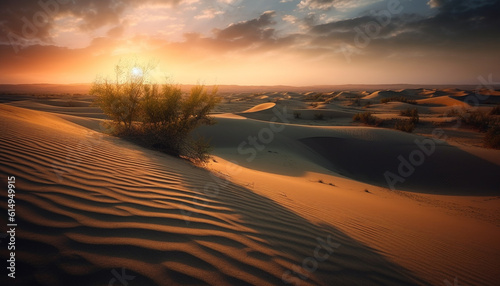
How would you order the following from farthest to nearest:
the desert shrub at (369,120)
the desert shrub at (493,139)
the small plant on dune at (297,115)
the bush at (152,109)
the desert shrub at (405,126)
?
the small plant on dune at (297,115) < the desert shrub at (369,120) < the desert shrub at (405,126) < the desert shrub at (493,139) < the bush at (152,109)

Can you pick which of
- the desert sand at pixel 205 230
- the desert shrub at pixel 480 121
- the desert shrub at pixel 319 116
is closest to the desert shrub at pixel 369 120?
the desert shrub at pixel 319 116

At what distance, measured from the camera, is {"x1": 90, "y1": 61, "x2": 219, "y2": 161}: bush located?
690 centimetres

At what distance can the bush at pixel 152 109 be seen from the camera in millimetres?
6898

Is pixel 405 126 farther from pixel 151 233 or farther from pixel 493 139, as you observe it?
pixel 151 233

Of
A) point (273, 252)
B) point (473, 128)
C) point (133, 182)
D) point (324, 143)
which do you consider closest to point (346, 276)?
point (273, 252)

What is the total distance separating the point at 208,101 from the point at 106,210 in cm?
558

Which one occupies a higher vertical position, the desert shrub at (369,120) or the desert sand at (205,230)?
the desert shrub at (369,120)

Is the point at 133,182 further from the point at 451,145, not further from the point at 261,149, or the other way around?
the point at 451,145

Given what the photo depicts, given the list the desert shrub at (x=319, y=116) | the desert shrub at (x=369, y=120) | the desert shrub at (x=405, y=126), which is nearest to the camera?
the desert shrub at (x=405, y=126)

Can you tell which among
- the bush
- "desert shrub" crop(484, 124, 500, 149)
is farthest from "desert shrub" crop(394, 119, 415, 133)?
the bush

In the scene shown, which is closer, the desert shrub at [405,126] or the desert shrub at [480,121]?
the desert shrub at [405,126]

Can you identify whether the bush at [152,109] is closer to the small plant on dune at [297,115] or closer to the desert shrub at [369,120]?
the desert shrub at [369,120]

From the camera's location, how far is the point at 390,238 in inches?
134

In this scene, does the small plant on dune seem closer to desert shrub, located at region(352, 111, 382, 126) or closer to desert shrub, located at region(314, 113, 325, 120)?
desert shrub, located at region(314, 113, 325, 120)
